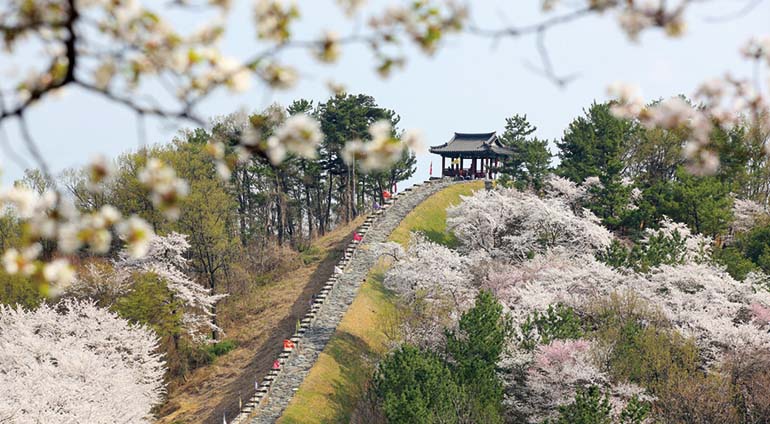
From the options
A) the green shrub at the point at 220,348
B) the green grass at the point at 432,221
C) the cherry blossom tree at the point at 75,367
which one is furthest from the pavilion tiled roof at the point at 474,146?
the cherry blossom tree at the point at 75,367

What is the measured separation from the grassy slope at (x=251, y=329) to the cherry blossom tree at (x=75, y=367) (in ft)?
4.49

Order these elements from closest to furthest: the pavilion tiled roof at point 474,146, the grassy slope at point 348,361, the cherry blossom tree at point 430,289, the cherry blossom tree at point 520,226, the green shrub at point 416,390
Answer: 1. the green shrub at point 416,390
2. the grassy slope at point 348,361
3. the cherry blossom tree at point 430,289
4. the cherry blossom tree at point 520,226
5. the pavilion tiled roof at point 474,146

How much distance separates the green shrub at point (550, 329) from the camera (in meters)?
23.8

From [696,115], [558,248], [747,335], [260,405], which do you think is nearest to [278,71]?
[696,115]

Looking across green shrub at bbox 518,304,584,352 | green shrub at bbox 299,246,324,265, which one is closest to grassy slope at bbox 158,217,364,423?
green shrub at bbox 299,246,324,265

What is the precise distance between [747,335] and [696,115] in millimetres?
21504

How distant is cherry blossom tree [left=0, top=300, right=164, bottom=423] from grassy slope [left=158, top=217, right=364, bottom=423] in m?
1.37

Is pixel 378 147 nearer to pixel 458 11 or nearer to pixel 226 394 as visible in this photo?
pixel 458 11

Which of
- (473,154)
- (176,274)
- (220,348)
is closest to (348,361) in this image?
(220,348)

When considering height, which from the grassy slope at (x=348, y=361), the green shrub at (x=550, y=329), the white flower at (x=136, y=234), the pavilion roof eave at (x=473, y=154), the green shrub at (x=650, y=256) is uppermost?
the white flower at (x=136, y=234)

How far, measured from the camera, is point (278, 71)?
147 inches

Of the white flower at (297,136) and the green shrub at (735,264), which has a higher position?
the white flower at (297,136)

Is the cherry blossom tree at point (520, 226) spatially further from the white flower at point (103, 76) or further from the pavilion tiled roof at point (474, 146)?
the white flower at point (103, 76)

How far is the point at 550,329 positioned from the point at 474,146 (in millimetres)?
30472
